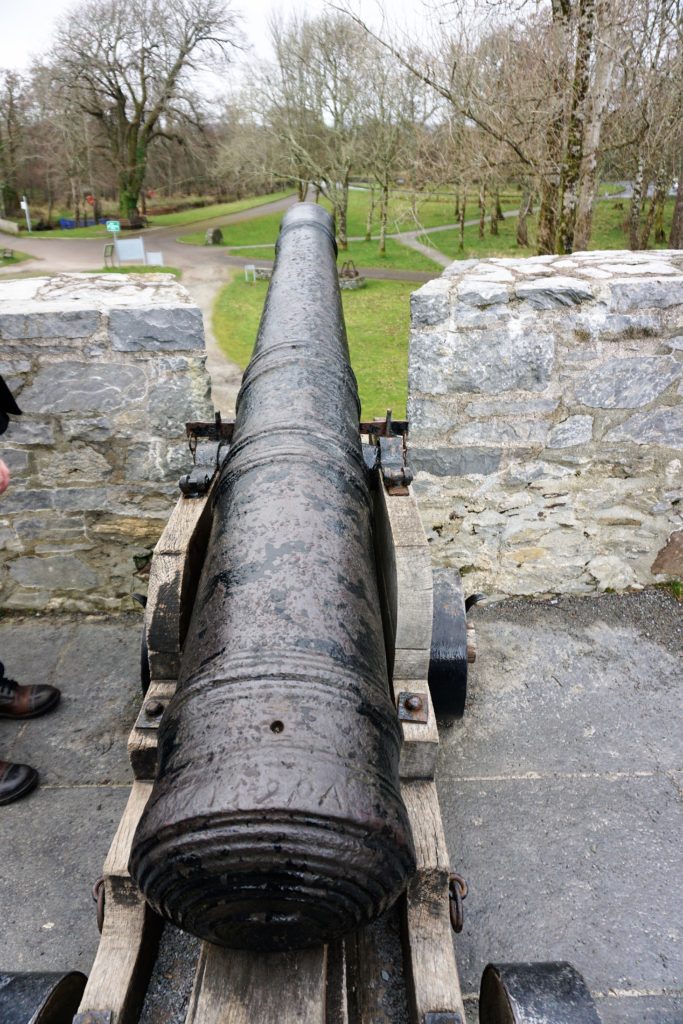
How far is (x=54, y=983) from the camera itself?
1.52m

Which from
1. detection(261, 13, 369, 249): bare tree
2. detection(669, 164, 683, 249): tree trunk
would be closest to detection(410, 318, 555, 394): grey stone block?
detection(669, 164, 683, 249): tree trunk

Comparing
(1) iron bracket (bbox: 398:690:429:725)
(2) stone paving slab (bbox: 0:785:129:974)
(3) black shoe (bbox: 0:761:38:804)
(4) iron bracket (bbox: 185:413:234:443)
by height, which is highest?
(4) iron bracket (bbox: 185:413:234:443)

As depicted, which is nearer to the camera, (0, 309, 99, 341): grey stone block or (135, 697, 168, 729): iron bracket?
(135, 697, 168, 729): iron bracket

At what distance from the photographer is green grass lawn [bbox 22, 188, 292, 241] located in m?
31.5

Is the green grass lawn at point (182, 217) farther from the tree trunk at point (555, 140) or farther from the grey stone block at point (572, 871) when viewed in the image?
the grey stone block at point (572, 871)

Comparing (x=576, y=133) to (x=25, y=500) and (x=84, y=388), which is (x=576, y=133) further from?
(x=25, y=500)

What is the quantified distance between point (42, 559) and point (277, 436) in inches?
83.7

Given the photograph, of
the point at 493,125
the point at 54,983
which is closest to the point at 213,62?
the point at 493,125

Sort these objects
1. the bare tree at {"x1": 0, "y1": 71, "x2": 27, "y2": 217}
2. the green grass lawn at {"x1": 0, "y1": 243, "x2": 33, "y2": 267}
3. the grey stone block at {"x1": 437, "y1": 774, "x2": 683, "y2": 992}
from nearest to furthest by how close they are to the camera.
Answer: the grey stone block at {"x1": 437, "y1": 774, "x2": 683, "y2": 992} → the green grass lawn at {"x1": 0, "y1": 243, "x2": 33, "y2": 267} → the bare tree at {"x1": 0, "y1": 71, "x2": 27, "y2": 217}

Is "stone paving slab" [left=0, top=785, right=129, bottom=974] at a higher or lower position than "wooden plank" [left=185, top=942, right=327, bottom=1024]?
lower

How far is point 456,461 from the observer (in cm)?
337

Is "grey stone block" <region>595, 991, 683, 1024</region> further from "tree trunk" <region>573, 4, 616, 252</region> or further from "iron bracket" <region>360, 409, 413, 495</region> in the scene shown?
"tree trunk" <region>573, 4, 616, 252</region>

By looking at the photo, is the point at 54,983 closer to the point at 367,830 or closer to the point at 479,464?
the point at 367,830

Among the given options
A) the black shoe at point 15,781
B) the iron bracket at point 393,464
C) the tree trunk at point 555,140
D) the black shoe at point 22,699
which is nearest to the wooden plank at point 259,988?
the iron bracket at point 393,464
